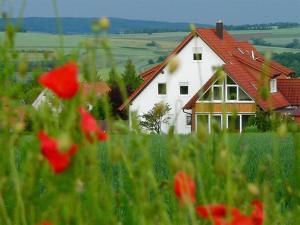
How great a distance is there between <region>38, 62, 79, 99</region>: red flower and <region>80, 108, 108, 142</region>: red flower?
8 cm

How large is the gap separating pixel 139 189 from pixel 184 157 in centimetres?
10

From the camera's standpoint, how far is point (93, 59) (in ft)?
4.73

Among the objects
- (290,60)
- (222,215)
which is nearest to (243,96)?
(290,60)

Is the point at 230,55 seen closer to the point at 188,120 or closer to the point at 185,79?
the point at 188,120

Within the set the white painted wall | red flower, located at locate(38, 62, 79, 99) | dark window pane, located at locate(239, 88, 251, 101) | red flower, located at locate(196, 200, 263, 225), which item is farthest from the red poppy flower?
the white painted wall

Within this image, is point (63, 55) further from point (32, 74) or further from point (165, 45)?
point (165, 45)

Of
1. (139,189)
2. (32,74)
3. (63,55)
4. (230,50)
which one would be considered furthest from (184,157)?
(230,50)

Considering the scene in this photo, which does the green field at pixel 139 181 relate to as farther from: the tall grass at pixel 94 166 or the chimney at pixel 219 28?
the chimney at pixel 219 28

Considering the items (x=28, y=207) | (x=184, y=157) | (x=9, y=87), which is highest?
(x=9, y=87)

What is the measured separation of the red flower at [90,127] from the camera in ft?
4.28

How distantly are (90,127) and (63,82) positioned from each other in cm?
9

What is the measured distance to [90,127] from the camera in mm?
1299

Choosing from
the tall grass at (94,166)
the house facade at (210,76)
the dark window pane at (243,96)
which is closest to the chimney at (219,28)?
the house facade at (210,76)

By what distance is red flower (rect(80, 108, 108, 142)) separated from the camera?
1.31 m
